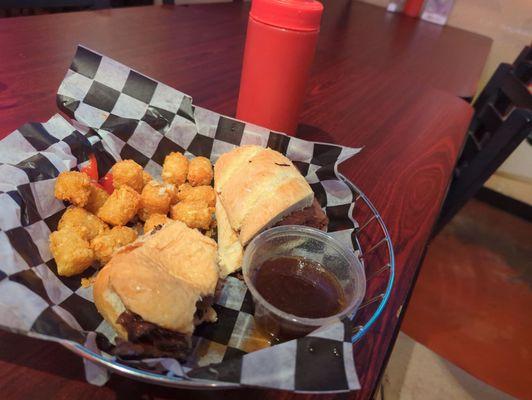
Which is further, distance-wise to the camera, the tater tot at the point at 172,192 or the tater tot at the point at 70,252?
the tater tot at the point at 172,192

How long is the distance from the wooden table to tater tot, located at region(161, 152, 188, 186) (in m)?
0.47

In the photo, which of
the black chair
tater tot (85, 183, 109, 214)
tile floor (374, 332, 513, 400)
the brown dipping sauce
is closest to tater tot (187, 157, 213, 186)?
tater tot (85, 183, 109, 214)

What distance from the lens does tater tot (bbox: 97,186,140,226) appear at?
0.96m

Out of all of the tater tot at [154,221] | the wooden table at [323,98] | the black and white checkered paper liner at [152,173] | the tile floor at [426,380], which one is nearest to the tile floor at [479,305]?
the tile floor at [426,380]

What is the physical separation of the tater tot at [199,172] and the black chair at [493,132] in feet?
3.69

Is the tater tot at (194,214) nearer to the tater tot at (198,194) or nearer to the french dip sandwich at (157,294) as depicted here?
the tater tot at (198,194)

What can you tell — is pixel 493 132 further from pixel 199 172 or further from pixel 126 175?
pixel 126 175

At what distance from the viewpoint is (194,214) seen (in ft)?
3.32

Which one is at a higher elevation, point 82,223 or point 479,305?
point 82,223

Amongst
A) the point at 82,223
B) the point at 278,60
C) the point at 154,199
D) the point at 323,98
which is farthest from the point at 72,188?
the point at 323,98

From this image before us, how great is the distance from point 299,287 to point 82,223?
20.4 inches

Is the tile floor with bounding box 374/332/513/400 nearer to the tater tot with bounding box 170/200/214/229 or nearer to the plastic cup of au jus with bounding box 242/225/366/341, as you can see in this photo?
the plastic cup of au jus with bounding box 242/225/366/341

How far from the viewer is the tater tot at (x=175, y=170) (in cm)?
111

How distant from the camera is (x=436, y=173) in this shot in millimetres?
1479
